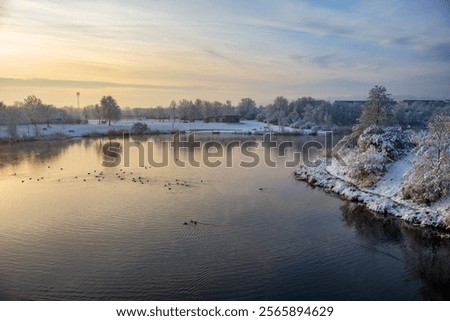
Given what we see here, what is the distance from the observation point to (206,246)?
622 inches

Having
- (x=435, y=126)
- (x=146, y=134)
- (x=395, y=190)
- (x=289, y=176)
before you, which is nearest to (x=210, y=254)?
(x=395, y=190)

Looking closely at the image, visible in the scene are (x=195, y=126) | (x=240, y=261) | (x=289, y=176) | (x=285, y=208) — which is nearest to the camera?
(x=240, y=261)

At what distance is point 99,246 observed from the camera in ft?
51.9

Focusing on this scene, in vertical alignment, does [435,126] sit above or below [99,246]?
above

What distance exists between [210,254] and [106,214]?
7.48 meters

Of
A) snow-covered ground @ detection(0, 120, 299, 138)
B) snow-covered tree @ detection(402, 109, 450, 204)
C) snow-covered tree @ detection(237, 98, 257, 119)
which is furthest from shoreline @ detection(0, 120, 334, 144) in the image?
snow-covered tree @ detection(402, 109, 450, 204)

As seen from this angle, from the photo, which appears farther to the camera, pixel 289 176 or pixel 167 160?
pixel 167 160

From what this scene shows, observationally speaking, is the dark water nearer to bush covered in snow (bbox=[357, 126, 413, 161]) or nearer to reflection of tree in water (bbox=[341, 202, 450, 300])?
reflection of tree in water (bbox=[341, 202, 450, 300])

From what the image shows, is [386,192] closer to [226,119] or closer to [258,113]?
[226,119]

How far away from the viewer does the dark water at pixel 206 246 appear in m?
12.5

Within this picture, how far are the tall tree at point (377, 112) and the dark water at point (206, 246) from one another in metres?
11.3

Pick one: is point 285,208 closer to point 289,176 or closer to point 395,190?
point 395,190

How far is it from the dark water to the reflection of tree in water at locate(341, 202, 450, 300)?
4cm

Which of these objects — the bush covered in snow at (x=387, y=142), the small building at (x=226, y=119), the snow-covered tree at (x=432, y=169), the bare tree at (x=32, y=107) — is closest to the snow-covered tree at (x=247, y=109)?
the small building at (x=226, y=119)
